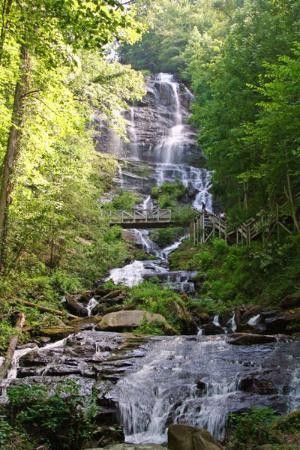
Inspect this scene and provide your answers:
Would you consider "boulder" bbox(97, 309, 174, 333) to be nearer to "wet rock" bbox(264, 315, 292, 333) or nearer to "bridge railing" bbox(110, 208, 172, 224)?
"wet rock" bbox(264, 315, 292, 333)

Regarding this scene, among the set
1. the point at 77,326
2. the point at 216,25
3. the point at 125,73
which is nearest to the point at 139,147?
the point at 216,25

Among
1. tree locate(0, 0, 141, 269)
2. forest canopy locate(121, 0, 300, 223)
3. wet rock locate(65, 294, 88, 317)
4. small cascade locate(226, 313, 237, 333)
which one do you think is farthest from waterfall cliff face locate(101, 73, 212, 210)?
tree locate(0, 0, 141, 269)

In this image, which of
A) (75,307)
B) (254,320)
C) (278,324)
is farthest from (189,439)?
(75,307)

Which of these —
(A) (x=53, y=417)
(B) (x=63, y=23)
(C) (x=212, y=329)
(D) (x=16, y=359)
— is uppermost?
(B) (x=63, y=23)

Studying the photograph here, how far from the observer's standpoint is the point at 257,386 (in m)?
7.96

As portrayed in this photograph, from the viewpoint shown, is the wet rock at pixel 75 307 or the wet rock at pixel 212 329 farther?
the wet rock at pixel 75 307

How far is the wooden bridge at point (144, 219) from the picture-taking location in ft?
93.9

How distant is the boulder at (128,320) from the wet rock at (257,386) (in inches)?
197

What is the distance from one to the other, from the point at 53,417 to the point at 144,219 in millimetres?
22940

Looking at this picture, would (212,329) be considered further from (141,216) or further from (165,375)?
(141,216)

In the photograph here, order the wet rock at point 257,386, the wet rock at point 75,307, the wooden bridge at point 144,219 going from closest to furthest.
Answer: the wet rock at point 257,386 → the wet rock at point 75,307 → the wooden bridge at point 144,219

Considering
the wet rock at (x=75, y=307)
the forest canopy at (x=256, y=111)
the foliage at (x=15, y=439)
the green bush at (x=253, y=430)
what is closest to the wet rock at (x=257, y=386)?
the green bush at (x=253, y=430)

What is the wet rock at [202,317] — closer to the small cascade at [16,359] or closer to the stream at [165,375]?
the stream at [165,375]

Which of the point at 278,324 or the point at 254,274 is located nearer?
the point at 278,324
